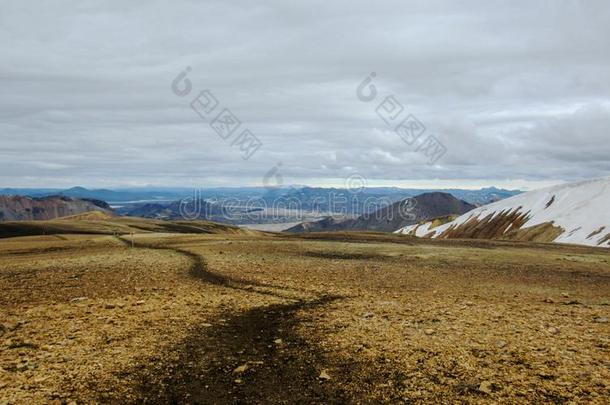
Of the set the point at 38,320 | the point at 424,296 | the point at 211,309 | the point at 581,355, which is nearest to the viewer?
the point at 581,355

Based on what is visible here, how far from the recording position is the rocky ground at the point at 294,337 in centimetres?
1098

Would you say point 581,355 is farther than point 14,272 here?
No

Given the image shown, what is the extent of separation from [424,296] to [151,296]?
1311 cm

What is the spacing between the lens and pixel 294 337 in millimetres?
15078

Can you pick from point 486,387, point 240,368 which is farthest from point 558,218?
point 240,368

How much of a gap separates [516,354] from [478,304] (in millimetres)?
7392

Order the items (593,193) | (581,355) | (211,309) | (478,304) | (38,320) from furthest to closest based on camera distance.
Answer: (593,193)
(478,304)
(211,309)
(38,320)
(581,355)

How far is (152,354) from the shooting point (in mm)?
13156

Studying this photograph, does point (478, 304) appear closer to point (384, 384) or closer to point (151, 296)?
point (384, 384)

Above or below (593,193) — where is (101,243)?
Result: below

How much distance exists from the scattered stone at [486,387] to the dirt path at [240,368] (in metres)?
3.33

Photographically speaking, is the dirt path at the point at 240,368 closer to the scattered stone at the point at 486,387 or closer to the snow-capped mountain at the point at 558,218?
the scattered stone at the point at 486,387

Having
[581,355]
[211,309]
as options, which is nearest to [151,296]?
[211,309]

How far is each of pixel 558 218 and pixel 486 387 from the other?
161 metres
